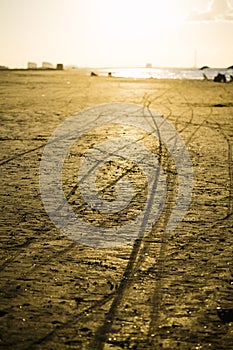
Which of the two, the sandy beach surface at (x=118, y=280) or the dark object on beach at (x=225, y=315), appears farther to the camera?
the dark object on beach at (x=225, y=315)

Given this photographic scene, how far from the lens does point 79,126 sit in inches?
377

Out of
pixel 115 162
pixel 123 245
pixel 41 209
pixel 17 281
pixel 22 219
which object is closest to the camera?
pixel 17 281

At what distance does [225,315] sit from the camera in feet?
9.14

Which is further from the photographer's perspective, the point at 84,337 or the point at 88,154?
the point at 88,154

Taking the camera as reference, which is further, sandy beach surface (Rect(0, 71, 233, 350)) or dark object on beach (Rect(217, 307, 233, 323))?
dark object on beach (Rect(217, 307, 233, 323))

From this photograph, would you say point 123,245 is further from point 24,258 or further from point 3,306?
point 3,306

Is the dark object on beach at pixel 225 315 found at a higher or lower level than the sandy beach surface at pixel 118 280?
lower

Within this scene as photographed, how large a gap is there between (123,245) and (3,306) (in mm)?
1251

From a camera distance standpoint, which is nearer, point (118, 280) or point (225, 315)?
point (225, 315)

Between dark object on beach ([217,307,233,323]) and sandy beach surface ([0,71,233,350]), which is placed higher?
sandy beach surface ([0,71,233,350])

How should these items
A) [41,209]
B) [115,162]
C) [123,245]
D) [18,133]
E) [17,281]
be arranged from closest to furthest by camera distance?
[17,281] < [123,245] < [41,209] < [115,162] < [18,133]

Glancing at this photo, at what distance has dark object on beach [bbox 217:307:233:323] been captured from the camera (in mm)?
2734

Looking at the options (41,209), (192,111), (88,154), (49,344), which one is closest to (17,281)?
(49,344)

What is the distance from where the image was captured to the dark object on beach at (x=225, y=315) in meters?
2.73
